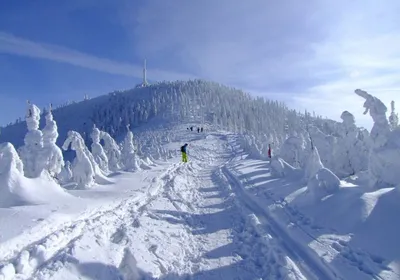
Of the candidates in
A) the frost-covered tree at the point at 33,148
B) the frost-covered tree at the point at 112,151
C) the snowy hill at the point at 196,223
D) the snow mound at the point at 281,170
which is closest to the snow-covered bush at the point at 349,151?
the snow mound at the point at 281,170

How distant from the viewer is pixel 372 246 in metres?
8.12

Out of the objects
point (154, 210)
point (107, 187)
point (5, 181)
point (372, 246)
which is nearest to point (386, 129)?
point (372, 246)

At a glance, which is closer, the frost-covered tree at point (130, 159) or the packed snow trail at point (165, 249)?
the packed snow trail at point (165, 249)

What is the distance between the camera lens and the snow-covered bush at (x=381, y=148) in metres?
13.3

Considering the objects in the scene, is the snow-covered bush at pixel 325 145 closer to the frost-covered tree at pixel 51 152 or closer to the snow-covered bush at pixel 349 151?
the snow-covered bush at pixel 349 151

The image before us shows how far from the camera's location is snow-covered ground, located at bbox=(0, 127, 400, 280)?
696 centimetres

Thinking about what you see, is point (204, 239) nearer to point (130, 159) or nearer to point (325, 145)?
point (130, 159)

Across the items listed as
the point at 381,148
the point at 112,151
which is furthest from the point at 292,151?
the point at 112,151

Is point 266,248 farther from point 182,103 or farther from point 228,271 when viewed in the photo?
point 182,103

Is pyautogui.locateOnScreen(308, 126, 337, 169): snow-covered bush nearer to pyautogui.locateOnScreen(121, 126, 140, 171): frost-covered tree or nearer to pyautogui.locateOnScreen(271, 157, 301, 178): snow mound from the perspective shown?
pyautogui.locateOnScreen(271, 157, 301, 178): snow mound

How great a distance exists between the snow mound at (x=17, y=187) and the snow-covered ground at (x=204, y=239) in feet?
2.14

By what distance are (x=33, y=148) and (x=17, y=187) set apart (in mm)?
5903

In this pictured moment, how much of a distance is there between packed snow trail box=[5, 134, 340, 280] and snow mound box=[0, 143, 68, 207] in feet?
7.43

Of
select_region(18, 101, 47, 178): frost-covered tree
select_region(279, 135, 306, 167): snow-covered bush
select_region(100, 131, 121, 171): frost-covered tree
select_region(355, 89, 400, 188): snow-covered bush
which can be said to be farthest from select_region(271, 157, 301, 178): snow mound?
select_region(100, 131, 121, 171): frost-covered tree
